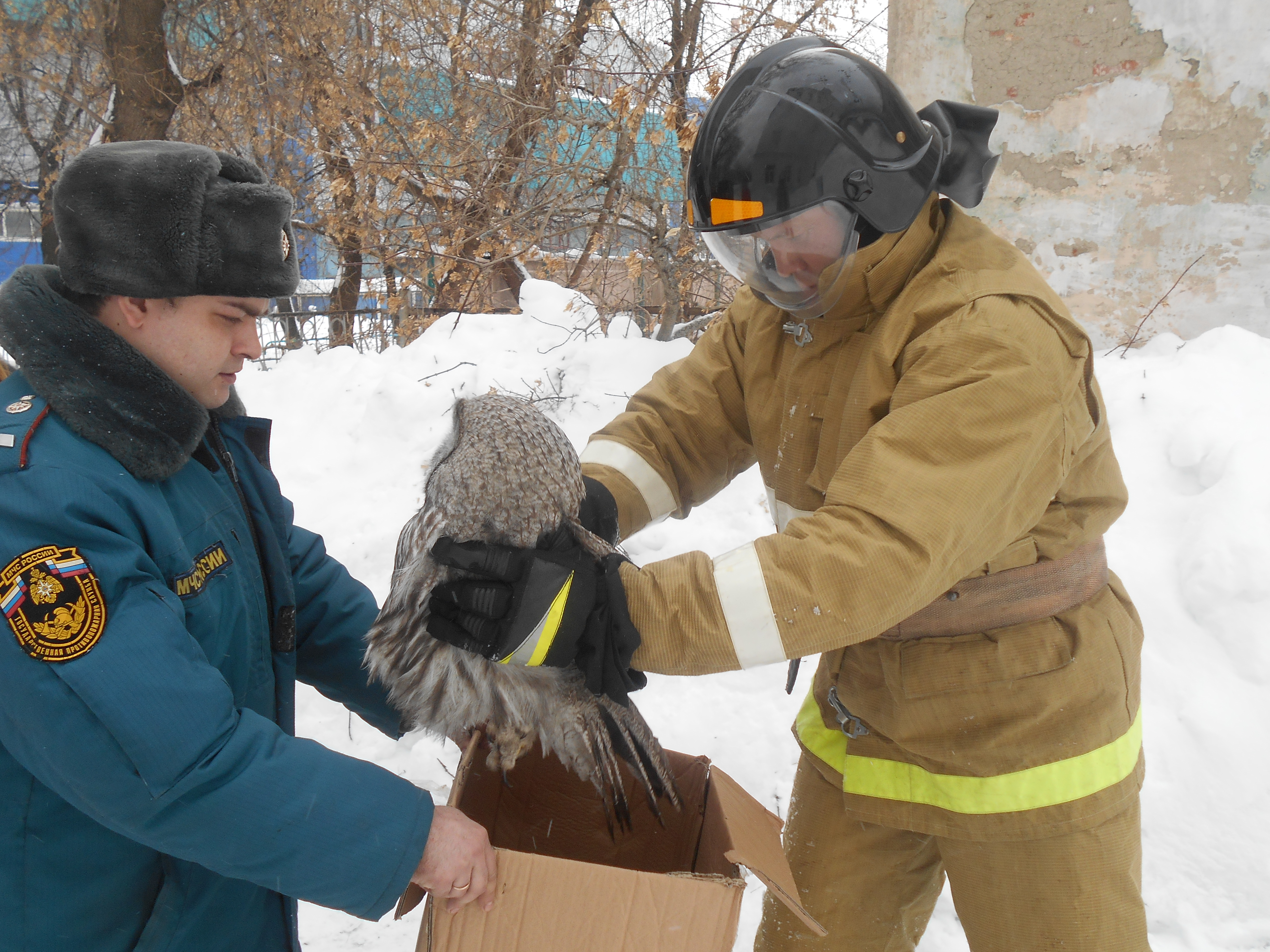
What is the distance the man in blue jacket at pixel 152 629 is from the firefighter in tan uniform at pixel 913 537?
674mm

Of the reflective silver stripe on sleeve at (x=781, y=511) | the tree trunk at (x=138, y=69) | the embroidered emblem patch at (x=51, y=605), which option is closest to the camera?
the embroidered emblem patch at (x=51, y=605)

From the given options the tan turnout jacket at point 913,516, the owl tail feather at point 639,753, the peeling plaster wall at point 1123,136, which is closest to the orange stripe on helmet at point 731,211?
the tan turnout jacket at point 913,516

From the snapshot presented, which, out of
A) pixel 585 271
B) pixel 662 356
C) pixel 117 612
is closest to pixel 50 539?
pixel 117 612

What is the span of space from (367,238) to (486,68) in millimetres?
2218

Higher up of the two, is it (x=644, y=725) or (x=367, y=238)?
(x=367, y=238)

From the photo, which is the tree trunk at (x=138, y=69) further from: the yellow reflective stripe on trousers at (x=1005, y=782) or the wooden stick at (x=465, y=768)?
the yellow reflective stripe on trousers at (x=1005, y=782)

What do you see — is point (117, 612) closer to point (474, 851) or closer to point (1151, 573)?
point (474, 851)

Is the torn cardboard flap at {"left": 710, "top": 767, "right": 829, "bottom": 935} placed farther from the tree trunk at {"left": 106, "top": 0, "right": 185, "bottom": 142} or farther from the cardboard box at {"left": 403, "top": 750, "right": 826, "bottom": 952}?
the tree trunk at {"left": 106, "top": 0, "right": 185, "bottom": 142}

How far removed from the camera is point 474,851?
1.53 metres

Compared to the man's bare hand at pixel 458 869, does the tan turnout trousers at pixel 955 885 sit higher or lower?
lower

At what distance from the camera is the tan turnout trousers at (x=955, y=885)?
1900 mm

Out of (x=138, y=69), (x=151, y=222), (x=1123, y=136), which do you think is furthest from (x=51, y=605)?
(x=138, y=69)

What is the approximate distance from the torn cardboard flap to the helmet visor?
109cm

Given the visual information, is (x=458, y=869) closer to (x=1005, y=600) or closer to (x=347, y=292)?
(x=1005, y=600)
